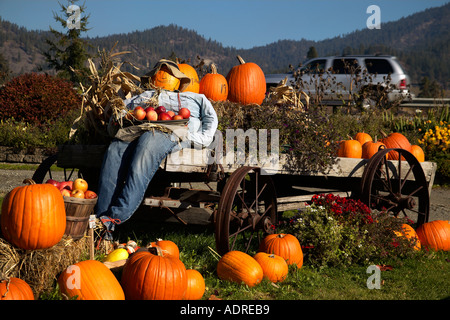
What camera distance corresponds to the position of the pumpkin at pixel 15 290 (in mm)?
2732

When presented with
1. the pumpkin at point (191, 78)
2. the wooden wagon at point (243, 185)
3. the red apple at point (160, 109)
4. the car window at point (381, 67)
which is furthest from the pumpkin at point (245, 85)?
the car window at point (381, 67)

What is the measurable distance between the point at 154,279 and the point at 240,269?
2.60 feet

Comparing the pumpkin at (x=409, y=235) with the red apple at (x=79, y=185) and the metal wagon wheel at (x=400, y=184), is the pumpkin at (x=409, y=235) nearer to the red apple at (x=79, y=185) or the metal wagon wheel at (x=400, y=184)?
the metal wagon wheel at (x=400, y=184)

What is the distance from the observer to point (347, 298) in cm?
342

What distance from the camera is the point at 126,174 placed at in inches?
160

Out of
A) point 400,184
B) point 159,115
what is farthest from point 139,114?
point 400,184

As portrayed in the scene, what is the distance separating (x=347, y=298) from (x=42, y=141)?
9.53 meters

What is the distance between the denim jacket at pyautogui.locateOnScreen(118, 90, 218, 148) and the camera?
179 inches

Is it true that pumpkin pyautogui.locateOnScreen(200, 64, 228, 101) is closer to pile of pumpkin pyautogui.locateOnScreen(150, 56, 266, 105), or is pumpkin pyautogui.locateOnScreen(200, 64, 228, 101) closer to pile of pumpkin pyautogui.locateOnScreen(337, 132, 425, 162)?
pile of pumpkin pyautogui.locateOnScreen(150, 56, 266, 105)

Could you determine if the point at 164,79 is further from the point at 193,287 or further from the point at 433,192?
the point at 433,192

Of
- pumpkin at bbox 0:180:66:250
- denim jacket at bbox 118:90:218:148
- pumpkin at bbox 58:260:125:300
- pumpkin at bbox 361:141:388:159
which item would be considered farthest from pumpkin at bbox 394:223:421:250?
pumpkin at bbox 0:180:66:250

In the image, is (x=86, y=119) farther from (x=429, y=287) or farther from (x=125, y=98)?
(x=429, y=287)

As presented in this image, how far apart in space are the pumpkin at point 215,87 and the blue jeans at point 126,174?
6.76 ft
